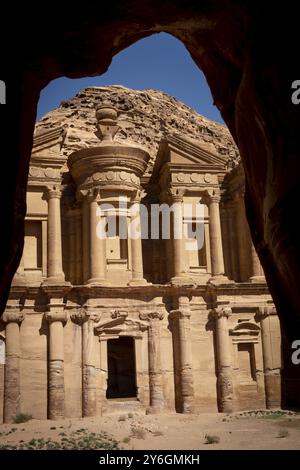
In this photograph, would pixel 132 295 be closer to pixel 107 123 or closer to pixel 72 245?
pixel 72 245

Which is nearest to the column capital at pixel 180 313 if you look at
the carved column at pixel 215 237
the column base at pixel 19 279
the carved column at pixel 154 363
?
the carved column at pixel 154 363

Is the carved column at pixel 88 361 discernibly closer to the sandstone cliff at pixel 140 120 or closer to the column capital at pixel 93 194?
the column capital at pixel 93 194

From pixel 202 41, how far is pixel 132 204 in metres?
15.2

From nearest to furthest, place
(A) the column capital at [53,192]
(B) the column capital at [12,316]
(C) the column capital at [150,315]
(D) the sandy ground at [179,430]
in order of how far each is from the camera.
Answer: (D) the sandy ground at [179,430] → (B) the column capital at [12,316] → (C) the column capital at [150,315] → (A) the column capital at [53,192]

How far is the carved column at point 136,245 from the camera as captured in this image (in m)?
21.0

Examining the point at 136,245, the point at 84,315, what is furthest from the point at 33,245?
the point at 136,245

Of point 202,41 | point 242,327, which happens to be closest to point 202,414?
point 242,327

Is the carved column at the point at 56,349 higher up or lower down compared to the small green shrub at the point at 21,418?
higher up

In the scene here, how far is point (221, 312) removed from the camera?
20625 millimetres

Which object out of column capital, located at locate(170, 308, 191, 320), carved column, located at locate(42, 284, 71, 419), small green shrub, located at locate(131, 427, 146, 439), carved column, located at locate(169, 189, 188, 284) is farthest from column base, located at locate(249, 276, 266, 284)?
small green shrub, located at locate(131, 427, 146, 439)

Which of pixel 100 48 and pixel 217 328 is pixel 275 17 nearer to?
pixel 100 48

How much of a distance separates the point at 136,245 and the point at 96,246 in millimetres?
1562

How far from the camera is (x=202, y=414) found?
1952cm

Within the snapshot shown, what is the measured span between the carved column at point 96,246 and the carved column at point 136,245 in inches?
41.4
